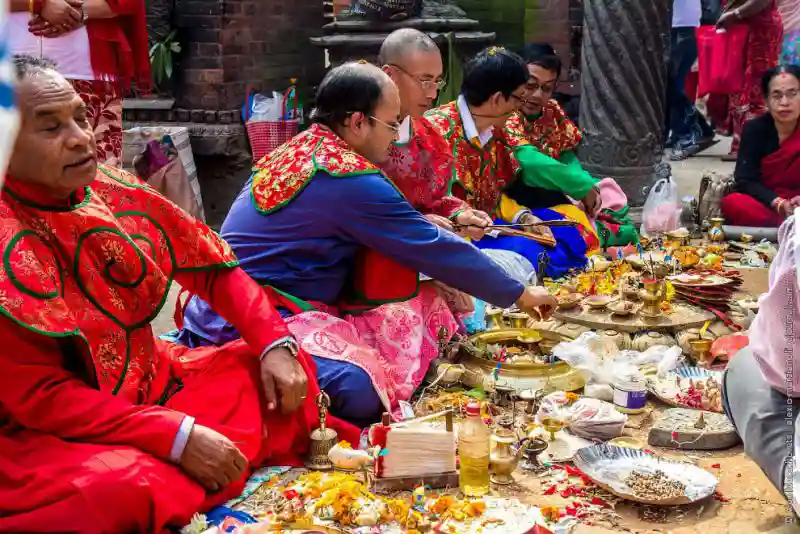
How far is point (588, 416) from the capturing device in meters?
3.13

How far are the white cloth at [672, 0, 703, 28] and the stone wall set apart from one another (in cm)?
385

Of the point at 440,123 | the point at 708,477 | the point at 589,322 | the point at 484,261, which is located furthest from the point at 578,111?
the point at 708,477

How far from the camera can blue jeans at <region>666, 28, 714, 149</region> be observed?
29.9 ft

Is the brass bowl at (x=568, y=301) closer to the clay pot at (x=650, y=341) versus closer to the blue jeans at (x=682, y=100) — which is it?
the clay pot at (x=650, y=341)

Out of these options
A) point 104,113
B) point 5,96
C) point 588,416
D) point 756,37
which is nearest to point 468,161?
point 104,113

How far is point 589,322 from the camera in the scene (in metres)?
4.11

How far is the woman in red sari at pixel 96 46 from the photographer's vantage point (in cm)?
385

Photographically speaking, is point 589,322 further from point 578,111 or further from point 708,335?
point 578,111

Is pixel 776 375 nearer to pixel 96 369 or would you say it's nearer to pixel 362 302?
pixel 362 302

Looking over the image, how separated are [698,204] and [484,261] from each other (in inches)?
123

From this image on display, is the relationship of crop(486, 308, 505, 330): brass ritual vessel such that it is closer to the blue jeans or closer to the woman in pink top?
the woman in pink top

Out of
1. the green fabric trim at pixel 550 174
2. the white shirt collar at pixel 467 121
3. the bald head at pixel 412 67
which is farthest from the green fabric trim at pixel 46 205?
the green fabric trim at pixel 550 174

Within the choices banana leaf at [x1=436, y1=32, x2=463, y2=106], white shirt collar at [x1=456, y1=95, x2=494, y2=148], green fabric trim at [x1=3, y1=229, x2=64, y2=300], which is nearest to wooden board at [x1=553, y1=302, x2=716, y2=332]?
white shirt collar at [x1=456, y1=95, x2=494, y2=148]

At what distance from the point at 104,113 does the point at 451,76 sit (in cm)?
350
